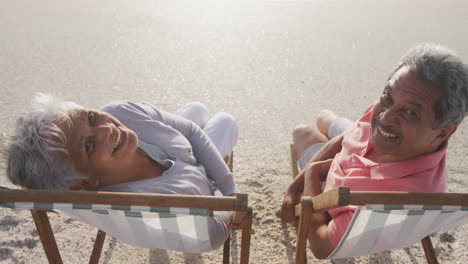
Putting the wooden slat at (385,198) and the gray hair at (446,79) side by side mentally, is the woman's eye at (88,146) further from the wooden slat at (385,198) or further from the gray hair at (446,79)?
the gray hair at (446,79)

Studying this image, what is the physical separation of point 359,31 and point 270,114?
271cm

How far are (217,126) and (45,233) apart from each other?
1360 millimetres

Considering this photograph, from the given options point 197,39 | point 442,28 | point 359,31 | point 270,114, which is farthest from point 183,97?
point 442,28

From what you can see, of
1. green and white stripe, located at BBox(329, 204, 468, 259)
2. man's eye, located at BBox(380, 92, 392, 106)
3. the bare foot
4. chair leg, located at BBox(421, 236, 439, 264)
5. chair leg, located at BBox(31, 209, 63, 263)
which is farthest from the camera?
the bare foot

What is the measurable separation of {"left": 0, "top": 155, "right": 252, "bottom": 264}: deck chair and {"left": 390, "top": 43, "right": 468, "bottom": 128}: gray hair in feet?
2.99

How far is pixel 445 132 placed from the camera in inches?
78.6

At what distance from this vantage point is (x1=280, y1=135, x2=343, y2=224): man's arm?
8.41 ft

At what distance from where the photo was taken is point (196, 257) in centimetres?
283

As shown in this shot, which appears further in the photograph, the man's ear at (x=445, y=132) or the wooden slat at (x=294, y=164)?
the wooden slat at (x=294, y=164)

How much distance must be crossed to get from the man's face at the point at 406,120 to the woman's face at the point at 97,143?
1128mm

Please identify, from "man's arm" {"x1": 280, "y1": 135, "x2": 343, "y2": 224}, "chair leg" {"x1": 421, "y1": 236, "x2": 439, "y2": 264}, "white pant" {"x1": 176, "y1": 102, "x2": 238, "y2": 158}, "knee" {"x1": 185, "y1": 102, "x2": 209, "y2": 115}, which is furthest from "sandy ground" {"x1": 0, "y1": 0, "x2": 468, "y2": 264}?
"knee" {"x1": 185, "y1": 102, "x2": 209, "y2": 115}

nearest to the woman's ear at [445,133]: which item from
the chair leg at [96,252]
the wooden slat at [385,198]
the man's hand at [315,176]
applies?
the wooden slat at [385,198]

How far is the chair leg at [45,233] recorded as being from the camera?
1792 mm

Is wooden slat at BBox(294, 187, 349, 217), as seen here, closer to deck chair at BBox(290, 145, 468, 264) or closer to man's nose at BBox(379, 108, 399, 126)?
deck chair at BBox(290, 145, 468, 264)
